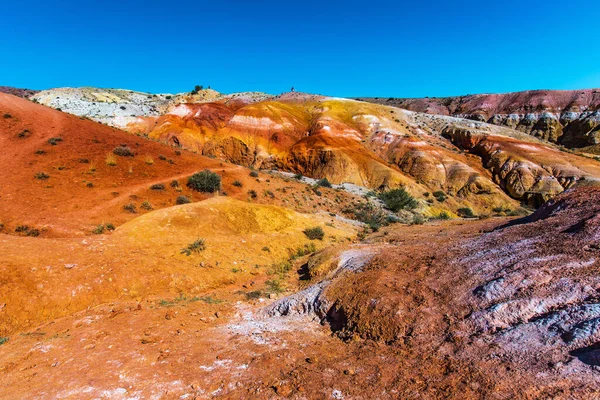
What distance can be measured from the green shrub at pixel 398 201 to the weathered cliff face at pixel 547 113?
49186 mm

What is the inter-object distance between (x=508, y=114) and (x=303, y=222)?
73.2 metres

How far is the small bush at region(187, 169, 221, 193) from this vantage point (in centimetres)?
2058

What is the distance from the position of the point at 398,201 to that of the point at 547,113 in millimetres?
58106

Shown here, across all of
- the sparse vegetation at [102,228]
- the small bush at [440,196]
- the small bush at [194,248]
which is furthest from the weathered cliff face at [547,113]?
the sparse vegetation at [102,228]

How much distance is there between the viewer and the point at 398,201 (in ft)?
93.6

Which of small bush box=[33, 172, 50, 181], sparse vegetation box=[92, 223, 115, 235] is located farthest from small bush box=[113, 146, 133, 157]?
sparse vegetation box=[92, 223, 115, 235]

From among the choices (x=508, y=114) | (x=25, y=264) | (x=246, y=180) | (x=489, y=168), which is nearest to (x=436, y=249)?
Result: (x=25, y=264)

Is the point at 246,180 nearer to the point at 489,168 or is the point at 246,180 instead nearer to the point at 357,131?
the point at 357,131

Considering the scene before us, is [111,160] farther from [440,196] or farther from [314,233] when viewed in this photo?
[440,196]

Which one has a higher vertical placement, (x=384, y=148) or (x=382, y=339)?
(x=384, y=148)

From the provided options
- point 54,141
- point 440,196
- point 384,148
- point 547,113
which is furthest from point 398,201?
point 547,113

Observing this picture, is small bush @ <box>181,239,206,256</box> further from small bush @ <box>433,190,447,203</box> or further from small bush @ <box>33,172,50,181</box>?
small bush @ <box>433,190,447,203</box>

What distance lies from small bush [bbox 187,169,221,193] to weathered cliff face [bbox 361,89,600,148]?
2661 inches

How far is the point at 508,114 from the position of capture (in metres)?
69.1
